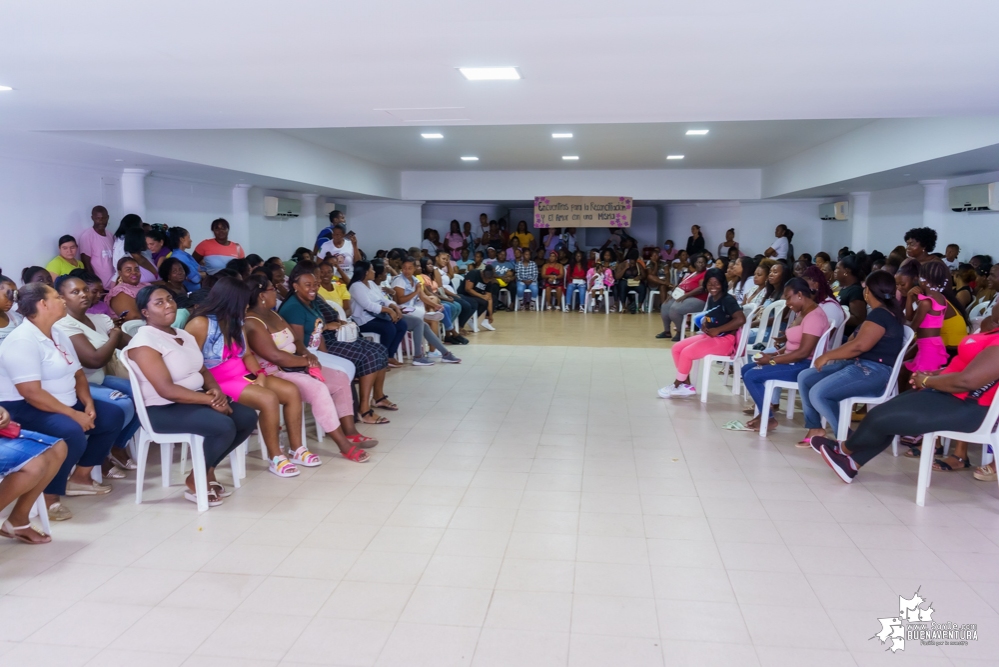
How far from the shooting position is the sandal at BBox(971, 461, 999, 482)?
4172mm

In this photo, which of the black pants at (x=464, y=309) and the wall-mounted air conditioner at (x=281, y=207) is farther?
the wall-mounted air conditioner at (x=281, y=207)

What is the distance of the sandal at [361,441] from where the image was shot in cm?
479

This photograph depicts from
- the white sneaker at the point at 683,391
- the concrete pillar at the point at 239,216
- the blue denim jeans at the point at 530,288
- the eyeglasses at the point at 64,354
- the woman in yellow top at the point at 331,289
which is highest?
the concrete pillar at the point at 239,216

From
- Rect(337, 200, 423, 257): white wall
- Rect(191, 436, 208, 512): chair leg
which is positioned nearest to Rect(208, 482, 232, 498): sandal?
Rect(191, 436, 208, 512): chair leg

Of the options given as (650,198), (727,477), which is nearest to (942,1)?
(727,477)

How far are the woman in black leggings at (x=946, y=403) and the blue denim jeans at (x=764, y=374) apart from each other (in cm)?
103

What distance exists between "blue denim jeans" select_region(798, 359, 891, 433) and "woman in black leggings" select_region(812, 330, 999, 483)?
A: 0.38 metres

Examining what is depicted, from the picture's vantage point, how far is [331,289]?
6992 mm

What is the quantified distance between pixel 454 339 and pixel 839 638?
7219mm

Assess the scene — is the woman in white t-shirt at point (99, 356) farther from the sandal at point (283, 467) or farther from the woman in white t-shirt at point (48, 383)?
the sandal at point (283, 467)

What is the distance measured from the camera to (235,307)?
13.4 ft

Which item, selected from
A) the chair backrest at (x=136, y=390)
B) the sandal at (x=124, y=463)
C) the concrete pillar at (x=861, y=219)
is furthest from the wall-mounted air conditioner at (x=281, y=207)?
the concrete pillar at (x=861, y=219)

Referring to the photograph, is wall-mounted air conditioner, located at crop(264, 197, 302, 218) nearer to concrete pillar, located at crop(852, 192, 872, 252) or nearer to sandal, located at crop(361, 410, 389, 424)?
sandal, located at crop(361, 410, 389, 424)

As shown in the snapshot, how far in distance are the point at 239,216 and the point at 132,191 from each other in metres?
2.22
